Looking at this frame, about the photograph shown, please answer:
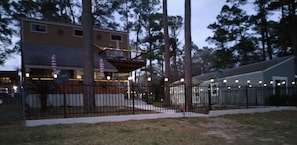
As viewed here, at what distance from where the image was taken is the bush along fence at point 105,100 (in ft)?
35.8

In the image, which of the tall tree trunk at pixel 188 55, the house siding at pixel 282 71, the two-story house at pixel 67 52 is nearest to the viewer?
the tall tree trunk at pixel 188 55

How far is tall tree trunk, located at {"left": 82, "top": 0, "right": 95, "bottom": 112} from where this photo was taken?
11289 mm

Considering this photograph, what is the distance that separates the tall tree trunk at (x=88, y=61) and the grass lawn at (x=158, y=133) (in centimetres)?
245

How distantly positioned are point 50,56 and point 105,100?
466 centimetres

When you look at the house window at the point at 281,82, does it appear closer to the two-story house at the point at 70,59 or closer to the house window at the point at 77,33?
the two-story house at the point at 70,59

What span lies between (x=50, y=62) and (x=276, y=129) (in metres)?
12.4

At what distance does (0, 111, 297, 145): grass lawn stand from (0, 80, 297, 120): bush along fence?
1.66m

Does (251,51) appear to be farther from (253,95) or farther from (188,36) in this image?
(188,36)

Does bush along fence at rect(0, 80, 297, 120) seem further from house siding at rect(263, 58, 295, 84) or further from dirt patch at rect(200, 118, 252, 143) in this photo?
dirt patch at rect(200, 118, 252, 143)

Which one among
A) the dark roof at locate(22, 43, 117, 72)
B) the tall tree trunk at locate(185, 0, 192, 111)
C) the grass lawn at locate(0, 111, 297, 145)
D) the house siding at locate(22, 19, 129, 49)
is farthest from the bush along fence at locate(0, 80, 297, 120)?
the house siding at locate(22, 19, 129, 49)

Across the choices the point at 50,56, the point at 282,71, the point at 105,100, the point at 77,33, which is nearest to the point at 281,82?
the point at 282,71

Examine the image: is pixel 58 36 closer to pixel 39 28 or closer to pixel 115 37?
pixel 39 28

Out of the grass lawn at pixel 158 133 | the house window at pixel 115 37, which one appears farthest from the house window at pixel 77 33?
the grass lawn at pixel 158 133

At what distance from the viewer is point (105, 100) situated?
15906mm
